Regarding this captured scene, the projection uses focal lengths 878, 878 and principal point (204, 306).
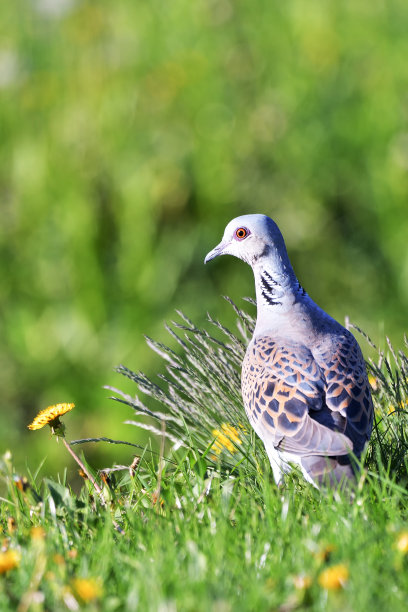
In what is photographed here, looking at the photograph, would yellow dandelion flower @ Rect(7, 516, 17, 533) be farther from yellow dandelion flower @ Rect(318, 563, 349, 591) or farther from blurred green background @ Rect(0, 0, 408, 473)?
blurred green background @ Rect(0, 0, 408, 473)

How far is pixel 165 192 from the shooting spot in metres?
5.64

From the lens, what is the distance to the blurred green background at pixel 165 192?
5508mm

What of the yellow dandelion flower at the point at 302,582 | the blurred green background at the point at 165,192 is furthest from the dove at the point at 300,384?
the blurred green background at the point at 165,192

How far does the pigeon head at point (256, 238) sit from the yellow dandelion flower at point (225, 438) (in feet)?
2.17

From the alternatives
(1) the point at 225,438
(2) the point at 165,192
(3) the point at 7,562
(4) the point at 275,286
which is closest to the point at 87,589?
(3) the point at 7,562

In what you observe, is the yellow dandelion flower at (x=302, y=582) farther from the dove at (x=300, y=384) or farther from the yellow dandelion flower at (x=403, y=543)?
the dove at (x=300, y=384)

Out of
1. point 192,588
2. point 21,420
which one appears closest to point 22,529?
point 192,588

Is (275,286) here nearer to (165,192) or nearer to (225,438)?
(225,438)

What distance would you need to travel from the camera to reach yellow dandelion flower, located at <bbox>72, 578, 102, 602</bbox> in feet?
6.50

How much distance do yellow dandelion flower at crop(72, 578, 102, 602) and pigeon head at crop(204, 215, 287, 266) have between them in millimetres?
1683

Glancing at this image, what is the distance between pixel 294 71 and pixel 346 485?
4263 millimetres

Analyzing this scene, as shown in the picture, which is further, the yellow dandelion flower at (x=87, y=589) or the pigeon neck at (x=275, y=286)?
the pigeon neck at (x=275, y=286)

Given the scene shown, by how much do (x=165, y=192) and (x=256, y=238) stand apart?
7.59ft

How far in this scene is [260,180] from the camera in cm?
583
